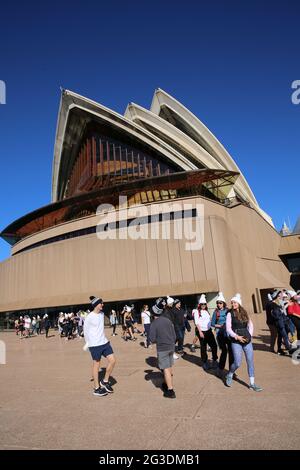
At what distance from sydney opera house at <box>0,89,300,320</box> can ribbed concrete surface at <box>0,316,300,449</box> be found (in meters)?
14.5

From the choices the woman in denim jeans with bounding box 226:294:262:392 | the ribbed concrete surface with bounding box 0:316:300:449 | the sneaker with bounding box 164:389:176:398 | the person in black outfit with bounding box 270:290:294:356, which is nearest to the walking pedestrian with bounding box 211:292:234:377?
the woman in denim jeans with bounding box 226:294:262:392

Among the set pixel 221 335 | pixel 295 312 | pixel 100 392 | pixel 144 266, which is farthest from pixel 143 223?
pixel 100 392

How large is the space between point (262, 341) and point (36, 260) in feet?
75.7

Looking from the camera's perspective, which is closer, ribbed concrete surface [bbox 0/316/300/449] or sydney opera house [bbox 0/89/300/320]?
ribbed concrete surface [bbox 0/316/300/449]

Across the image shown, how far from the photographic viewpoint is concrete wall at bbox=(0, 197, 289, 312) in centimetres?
2081

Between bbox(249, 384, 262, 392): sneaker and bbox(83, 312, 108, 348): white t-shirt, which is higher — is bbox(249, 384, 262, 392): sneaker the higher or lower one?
the lower one

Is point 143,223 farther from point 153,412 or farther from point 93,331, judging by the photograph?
point 153,412

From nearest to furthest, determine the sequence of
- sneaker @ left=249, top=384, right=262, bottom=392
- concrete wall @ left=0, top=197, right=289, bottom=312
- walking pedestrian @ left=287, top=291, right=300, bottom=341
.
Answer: sneaker @ left=249, top=384, right=262, bottom=392, walking pedestrian @ left=287, top=291, right=300, bottom=341, concrete wall @ left=0, top=197, right=289, bottom=312

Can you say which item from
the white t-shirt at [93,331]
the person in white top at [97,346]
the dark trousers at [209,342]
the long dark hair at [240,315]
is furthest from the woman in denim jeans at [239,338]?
the white t-shirt at [93,331]

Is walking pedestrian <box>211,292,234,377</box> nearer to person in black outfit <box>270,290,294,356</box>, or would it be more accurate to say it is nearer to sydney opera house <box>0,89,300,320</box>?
person in black outfit <box>270,290,294,356</box>

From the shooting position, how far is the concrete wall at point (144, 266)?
20.8 meters

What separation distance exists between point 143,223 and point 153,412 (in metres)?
19.7

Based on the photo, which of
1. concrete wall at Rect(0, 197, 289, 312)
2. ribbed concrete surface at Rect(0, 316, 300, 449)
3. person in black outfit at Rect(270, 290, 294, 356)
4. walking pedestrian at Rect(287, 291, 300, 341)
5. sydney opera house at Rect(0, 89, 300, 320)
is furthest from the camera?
sydney opera house at Rect(0, 89, 300, 320)

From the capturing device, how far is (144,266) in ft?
72.1
